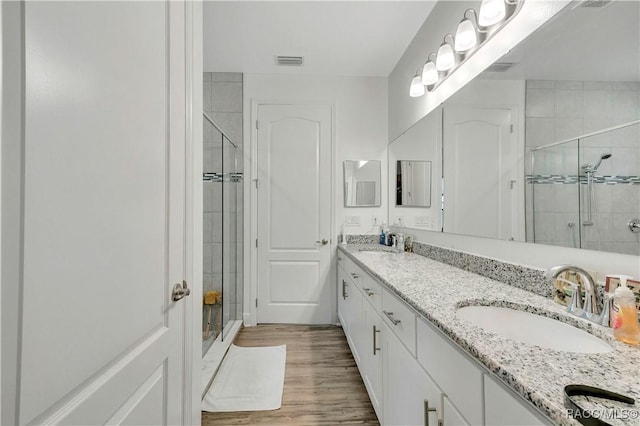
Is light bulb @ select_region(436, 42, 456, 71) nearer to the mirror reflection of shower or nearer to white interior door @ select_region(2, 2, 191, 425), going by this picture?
the mirror reflection of shower

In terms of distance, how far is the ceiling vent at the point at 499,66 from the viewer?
4.15 ft

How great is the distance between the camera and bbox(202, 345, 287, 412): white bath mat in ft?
5.48

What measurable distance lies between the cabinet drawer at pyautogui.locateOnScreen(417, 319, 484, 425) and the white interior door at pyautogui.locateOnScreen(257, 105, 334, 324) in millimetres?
2001

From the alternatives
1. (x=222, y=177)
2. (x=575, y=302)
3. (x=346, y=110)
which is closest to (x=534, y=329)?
(x=575, y=302)

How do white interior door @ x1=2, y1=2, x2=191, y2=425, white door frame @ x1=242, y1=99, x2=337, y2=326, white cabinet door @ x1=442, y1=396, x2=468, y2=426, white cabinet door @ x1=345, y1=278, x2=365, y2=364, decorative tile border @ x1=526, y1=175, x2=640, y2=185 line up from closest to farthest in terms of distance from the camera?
1. white interior door @ x1=2, y1=2, x2=191, y2=425
2. white cabinet door @ x1=442, y1=396, x2=468, y2=426
3. decorative tile border @ x1=526, y1=175, x2=640, y2=185
4. white cabinet door @ x1=345, y1=278, x2=365, y2=364
5. white door frame @ x1=242, y1=99, x2=337, y2=326

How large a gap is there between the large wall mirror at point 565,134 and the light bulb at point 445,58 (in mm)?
294

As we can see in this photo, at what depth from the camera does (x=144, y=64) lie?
0.75 m

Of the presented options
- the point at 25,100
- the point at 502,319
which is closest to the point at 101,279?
the point at 25,100

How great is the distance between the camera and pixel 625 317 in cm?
69

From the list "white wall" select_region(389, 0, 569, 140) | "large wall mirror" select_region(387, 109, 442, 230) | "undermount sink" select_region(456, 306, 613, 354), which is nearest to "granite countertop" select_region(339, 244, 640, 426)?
"undermount sink" select_region(456, 306, 613, 354)

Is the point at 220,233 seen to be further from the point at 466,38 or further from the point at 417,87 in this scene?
the point at 466,38

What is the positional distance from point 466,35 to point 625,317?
1.46 metres

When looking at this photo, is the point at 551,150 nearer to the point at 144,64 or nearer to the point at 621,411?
the point at 621,411

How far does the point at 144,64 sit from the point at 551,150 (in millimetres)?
1411
